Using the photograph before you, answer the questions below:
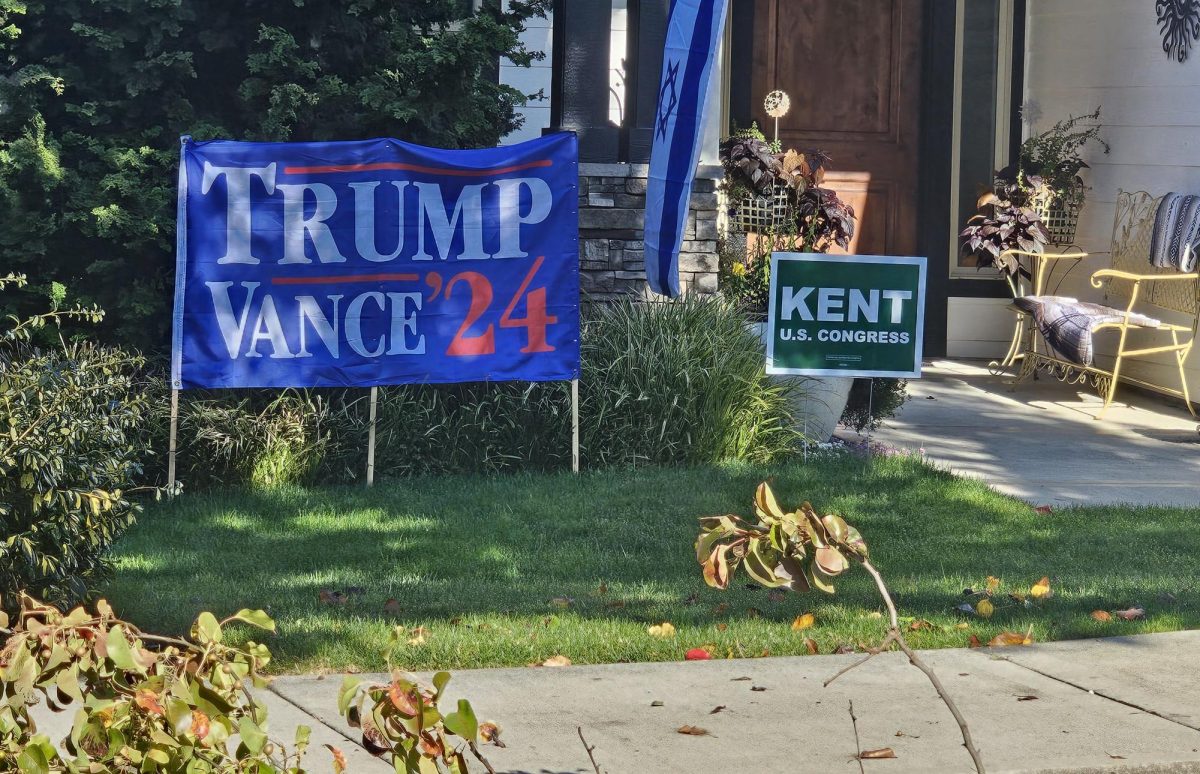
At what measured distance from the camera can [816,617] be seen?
5.67 metres

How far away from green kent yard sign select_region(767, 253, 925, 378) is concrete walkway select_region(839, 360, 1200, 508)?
2.82 ft

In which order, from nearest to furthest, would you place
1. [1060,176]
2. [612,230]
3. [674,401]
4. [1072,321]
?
1. [674,401]
2. [612,230]
3. [1072,321]
4. [1060,176]

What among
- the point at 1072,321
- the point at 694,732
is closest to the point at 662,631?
the point at 694,732

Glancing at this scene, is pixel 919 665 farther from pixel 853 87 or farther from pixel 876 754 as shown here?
pixel 853 87

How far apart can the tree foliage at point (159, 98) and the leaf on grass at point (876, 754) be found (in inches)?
202

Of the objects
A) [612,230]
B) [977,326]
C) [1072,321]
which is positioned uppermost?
[612,230]

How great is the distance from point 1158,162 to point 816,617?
728cm

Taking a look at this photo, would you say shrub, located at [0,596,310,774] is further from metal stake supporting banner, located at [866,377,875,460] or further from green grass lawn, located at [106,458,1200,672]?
metal stake supporting banner, located at [866,377,875,460]

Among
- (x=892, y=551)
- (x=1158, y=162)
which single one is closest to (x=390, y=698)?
(x=892, y=551)

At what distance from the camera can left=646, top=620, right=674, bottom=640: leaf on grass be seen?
5.39 m

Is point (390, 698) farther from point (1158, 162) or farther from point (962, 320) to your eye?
point (962, 320)

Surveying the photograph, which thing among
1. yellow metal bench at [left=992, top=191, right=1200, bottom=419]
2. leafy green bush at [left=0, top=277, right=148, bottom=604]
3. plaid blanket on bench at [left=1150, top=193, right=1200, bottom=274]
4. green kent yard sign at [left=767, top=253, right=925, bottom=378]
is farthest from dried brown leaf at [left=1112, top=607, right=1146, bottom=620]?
plaid blanket on bench at [left=1150, top=193, right=1200, bottom=274]

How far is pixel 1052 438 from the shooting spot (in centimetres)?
998

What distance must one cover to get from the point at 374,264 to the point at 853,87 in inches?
253
